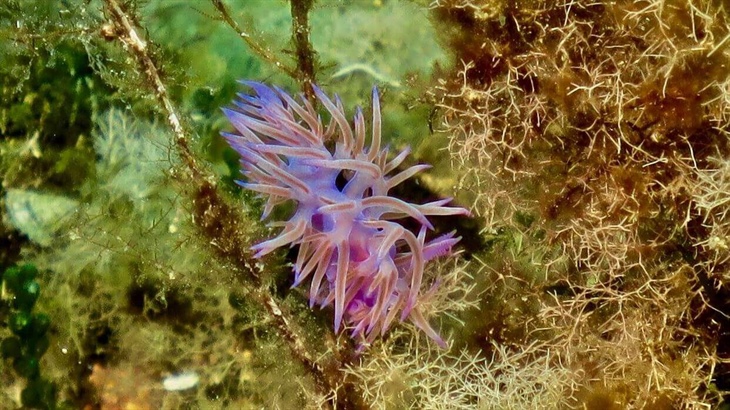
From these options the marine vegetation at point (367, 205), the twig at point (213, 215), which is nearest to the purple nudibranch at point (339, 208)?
the marine vegetation at point (367, 205)

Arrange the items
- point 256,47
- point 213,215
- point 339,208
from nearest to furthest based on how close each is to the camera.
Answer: point 339,208, point 213,215, point 256,47

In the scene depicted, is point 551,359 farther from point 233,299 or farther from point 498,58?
point 233,299

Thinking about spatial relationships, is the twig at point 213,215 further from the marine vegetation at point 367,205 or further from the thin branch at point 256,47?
the thin branch at point 256,47

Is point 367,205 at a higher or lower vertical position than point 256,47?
lower

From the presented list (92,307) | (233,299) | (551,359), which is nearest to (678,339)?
(551,359)

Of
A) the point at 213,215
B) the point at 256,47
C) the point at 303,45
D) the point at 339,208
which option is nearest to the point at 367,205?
the point at 339,208

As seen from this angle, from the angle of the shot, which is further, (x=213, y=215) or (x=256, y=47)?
(x=256, y=47)

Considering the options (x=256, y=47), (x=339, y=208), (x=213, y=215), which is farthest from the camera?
(x=256, y=47)

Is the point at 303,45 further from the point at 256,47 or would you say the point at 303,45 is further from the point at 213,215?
the point at 213,215
